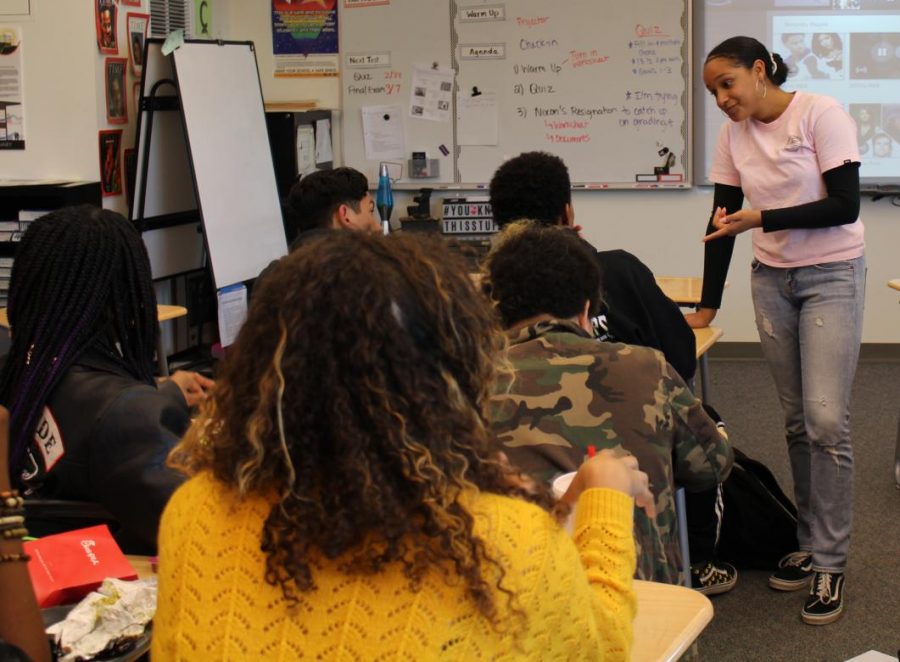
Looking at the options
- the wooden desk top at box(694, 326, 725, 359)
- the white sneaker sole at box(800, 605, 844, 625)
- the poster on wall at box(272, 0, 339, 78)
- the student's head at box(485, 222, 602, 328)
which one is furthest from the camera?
the poster on wall at box(272, 0, 339, 78)

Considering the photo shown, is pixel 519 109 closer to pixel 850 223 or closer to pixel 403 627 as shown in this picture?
pixel 850 223

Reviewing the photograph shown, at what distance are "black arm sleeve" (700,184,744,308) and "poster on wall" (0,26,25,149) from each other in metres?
3.06

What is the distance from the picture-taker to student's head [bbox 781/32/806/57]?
572 cm

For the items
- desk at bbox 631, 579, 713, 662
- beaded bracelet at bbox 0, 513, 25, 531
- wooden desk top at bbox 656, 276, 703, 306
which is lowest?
desk at bbox 631, 579, 713, 662

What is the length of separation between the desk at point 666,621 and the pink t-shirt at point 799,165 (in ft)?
4.98

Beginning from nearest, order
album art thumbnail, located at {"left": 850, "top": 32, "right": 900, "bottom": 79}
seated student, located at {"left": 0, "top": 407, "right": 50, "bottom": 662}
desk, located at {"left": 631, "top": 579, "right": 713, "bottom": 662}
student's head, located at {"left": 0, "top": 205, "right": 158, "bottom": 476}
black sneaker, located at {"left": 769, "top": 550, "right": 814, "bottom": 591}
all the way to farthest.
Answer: seated student, located at {"left": 0, "top": 407, "right": 50, "bottom": 662} → desk, located at {"left": 631, "top": 579, "right": 713, "bottom": 662} → student's head, located at {"left": 0, "top": 205, "right": 158, "bottom": 476} → black sneaker, located at {"left": 769, "top": 550, "right": 814, "bottom": 591} → album art thumbnail, located at {"left": 850, "top": 32, "right": 900, "bottom": 79}

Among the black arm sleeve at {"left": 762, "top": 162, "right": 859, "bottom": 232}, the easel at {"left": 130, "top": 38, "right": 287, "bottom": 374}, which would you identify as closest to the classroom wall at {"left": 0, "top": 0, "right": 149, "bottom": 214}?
the easel at {"left": 130, "top": 38, "right": 287, "bottom": 374}

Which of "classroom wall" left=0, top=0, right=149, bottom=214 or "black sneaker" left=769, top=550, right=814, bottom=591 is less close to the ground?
"classroom wall" left=0, top=0, right=149, bottom=214

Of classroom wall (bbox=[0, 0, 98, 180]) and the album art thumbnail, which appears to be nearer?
A: classroom wall (bbox=[0, 0, 98, 180])

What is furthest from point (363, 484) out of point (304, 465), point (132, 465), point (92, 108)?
point (92, 108)

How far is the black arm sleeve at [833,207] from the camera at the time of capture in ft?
9.59

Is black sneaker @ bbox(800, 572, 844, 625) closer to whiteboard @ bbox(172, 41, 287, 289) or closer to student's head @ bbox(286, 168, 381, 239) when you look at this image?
student's head @ bbox(286, 168, 381, 239)

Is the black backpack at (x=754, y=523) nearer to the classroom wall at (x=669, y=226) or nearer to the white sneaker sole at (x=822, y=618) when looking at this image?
the white sneaker sole at (x=822, y=618)

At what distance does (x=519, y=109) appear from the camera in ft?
19.9
